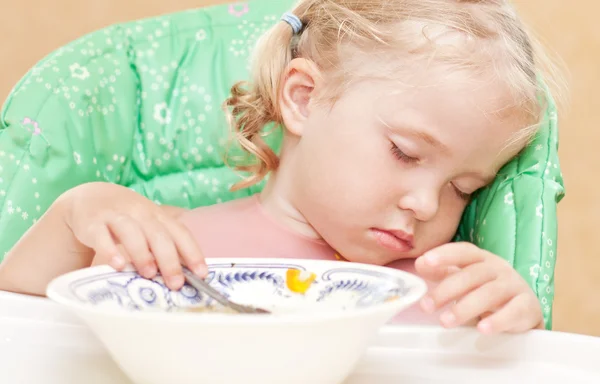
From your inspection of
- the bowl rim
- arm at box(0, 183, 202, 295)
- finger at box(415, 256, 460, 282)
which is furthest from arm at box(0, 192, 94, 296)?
finger at box(415, 256, 460, 282)

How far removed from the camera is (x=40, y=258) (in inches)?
28.2

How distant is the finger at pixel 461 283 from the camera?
1.94 feet

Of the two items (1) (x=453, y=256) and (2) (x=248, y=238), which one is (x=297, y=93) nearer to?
(2) (x=248, y=238)

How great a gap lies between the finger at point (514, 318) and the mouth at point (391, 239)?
8.2 inches

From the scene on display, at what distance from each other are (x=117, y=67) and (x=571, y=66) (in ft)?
3.42

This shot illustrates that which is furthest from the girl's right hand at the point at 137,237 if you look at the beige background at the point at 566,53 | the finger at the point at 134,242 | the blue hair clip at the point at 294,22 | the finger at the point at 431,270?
the beige background at the point at 566,53

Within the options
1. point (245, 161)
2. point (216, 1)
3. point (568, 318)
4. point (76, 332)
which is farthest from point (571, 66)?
point (76, 332)

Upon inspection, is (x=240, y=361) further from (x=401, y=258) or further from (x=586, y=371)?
(x=401, y=258)

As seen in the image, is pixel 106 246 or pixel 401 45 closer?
pixel 106 246

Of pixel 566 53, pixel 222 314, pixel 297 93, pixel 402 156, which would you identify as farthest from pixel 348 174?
pixel 566 53

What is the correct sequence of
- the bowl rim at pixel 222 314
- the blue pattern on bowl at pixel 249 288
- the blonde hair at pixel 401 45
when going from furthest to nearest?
1. the blonde hair at pixel 401 45
2. the blue pattern on bowl at pixel 249 288
3. the bowl rim at pixel 222 314

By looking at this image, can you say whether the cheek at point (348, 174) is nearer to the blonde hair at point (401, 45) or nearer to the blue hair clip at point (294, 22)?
the blonde hair at point (401, 45)

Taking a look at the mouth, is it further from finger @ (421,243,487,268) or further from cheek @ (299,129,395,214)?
finger @ (421,243,487,268)

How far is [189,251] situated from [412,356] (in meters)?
0.19
